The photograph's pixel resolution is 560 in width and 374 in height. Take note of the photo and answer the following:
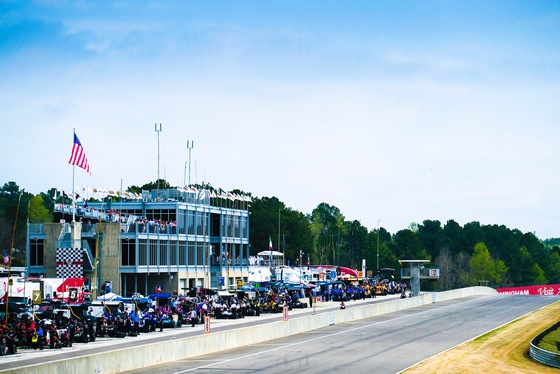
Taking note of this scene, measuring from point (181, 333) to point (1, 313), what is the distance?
12060 mm

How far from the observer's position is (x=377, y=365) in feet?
136

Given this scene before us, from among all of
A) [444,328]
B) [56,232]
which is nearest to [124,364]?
[444,328]

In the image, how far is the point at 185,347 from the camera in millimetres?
42719

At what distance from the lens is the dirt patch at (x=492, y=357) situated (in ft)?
133

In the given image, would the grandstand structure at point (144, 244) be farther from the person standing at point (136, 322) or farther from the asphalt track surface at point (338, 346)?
the asphalt track surface at point (338, 346)

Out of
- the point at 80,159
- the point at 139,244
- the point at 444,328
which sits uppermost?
the point at 80,159

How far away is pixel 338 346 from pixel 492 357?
29.6 ft

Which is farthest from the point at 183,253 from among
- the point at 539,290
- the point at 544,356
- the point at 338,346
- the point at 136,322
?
the point at 539,290

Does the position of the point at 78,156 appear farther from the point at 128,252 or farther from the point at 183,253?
the point at 183,253

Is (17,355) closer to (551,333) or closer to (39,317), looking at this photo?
(39,317)

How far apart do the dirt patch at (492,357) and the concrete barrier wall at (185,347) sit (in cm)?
1089

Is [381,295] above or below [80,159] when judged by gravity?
below

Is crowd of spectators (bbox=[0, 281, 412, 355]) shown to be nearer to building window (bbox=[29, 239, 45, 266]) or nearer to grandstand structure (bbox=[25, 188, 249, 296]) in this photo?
grandstand structure (bbox=[25, 188, 249, 296])

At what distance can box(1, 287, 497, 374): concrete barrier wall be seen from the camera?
104ft
